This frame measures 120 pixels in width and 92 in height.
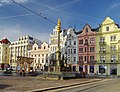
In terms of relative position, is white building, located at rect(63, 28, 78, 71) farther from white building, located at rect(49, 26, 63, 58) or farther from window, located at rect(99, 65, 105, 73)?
window, located at rect(99, 65, 105, 73)

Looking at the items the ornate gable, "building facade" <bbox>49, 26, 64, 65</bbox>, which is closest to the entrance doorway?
the ornate gable

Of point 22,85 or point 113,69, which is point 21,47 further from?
point 22,85

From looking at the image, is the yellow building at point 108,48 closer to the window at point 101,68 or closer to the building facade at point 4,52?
the window at point 101,68

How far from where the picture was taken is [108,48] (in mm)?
Result: 67562

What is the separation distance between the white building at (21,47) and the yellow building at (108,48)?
40.7m

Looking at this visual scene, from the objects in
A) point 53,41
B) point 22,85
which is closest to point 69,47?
point 53,41

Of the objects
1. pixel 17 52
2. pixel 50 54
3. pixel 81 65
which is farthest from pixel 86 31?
pixel 17 52

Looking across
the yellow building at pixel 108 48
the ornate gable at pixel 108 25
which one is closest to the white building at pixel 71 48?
the yellow building at pixel 108 48

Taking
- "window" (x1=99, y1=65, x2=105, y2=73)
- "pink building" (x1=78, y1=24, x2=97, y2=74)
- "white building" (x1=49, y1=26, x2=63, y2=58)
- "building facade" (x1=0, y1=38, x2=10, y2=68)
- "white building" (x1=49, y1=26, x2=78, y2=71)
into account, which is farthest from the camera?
"building facade" (x1=0, y1=38, x2=10, y2=68)

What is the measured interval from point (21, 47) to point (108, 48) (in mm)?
50459

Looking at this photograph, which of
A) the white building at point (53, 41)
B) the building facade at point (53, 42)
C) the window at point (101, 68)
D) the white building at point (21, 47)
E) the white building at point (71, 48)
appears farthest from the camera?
the white building at point (21, 47)

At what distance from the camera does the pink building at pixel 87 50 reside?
70.4 metres

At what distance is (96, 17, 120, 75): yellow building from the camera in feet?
215

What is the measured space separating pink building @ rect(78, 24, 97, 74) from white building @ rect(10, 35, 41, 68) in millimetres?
33348
